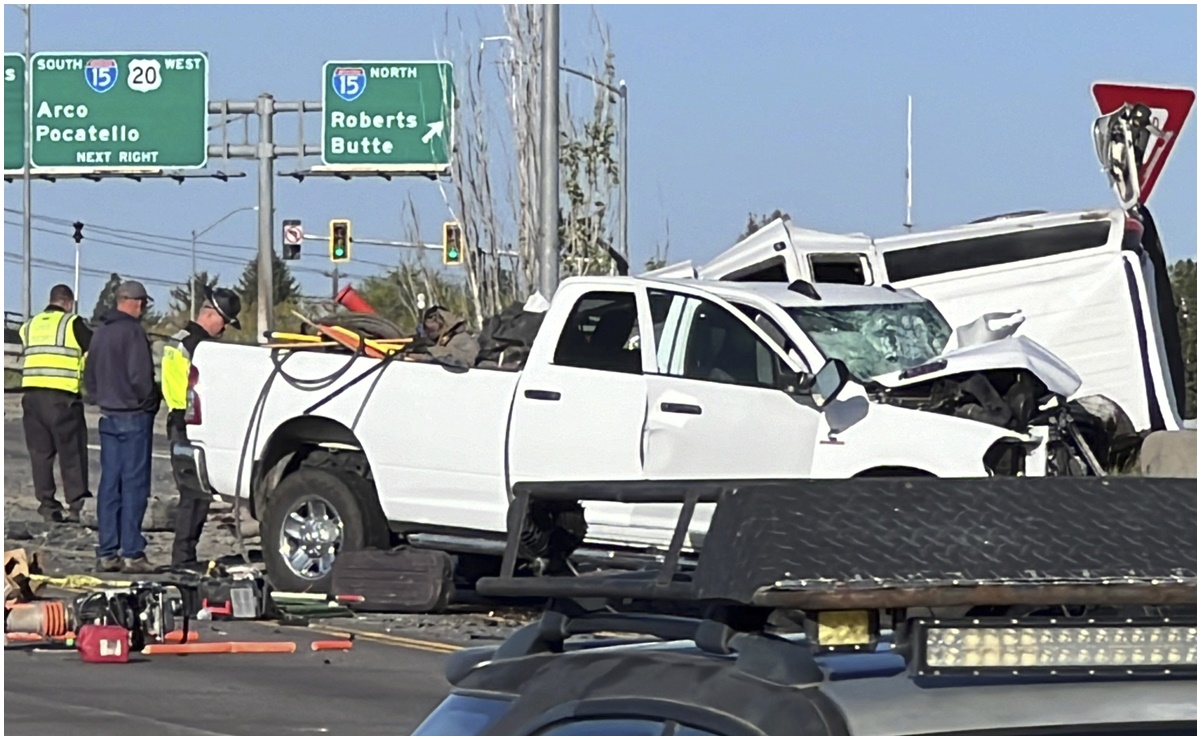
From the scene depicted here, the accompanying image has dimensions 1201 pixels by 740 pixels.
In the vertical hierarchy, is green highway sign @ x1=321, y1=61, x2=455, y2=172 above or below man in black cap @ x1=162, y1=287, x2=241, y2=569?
above

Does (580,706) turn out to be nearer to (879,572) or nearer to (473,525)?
(879,572)

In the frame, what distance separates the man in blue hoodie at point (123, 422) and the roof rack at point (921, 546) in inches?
431

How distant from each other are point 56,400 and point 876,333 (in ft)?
22.6

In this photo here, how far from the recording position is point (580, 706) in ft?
10.7

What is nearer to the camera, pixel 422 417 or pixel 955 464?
pixel 955 464

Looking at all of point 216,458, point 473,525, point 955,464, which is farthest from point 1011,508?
point 216,458

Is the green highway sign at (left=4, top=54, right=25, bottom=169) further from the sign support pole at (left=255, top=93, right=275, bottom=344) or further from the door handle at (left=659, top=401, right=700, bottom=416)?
the door handle at (left=659, top=401, right=700, bottom=416)

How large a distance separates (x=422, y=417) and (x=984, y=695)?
965 cm

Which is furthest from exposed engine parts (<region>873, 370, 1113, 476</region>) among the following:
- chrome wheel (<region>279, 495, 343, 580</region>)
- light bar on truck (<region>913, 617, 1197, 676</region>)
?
light bar on truck (<region>913, 617, 1197, 676</region>)

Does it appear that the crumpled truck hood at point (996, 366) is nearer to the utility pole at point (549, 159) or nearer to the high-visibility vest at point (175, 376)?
the utility pole at point (549, 159)

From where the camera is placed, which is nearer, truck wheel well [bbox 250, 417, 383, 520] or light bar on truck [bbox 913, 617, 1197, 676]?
light bar on truck [bbox 913, 617, 1197, 676]

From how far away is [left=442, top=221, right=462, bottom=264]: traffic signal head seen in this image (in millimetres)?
21203

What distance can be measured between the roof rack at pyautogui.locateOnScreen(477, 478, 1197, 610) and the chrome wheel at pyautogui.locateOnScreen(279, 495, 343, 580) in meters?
9.37

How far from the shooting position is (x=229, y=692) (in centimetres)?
927
